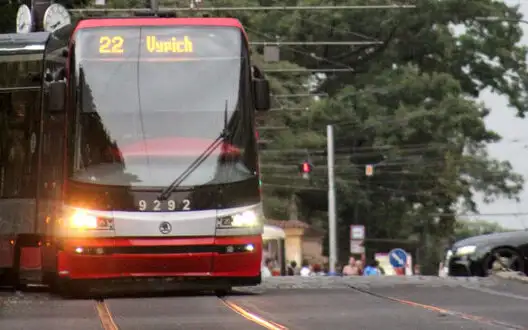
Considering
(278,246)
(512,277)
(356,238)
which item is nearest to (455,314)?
(512,277)

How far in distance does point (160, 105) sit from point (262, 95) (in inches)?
50.3

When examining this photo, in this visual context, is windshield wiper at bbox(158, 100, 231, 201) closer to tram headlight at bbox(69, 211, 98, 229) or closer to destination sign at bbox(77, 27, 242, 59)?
tram headlight at bbox(69, 211, 98, 229)

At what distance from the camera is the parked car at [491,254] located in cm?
2316

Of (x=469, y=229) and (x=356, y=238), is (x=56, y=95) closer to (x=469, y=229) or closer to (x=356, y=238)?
(x=356, y=238)

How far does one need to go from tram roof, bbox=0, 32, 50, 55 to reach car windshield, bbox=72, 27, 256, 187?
298cm

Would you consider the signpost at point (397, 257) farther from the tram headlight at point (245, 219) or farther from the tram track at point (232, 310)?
the tram track at point (232, 310)

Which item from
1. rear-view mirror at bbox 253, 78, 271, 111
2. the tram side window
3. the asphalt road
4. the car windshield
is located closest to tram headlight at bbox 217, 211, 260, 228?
the car windshield

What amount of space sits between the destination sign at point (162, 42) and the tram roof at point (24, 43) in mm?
2952

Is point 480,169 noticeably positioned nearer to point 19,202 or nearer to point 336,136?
point 336,136

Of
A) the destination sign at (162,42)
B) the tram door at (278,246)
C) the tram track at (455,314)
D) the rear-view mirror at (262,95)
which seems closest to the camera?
the tram track at (455,314)

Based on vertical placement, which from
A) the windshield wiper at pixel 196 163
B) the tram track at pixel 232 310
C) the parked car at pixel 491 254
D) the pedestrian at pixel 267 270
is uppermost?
the windshield wiper at pixel 196 163

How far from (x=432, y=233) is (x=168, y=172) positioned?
5393cm

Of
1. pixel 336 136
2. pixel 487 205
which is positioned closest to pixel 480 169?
pixel 487 205

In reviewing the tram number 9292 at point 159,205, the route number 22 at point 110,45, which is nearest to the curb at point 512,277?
the tram number 9292 at point 159,205
